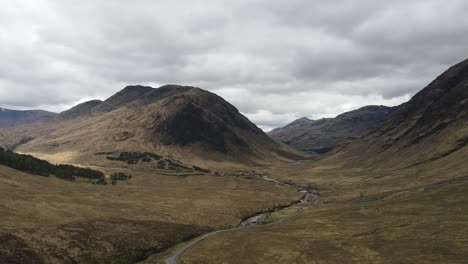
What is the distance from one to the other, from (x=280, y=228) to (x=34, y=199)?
74.1 meters

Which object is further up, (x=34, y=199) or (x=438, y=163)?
(x=438, y=163)

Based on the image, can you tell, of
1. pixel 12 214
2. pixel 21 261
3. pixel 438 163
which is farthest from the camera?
pixel 438 163

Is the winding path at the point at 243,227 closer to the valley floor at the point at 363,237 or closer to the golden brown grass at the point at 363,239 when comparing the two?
the valley floor at the point at 363,237

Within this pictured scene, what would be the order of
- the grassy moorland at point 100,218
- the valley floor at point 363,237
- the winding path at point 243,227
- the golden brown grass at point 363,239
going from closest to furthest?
1. the golden brown grass at point 363,239
2. the valley floor at point 363,237
3. the grassy moorland at point 100,218
4. the winding path at point 243,227

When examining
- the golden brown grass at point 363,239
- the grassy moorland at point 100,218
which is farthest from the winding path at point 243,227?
the grassy moorland at point 100,218

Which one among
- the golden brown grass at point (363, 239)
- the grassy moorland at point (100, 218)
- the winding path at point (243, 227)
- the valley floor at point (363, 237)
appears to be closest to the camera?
the golden brown grass at point (363, 239)

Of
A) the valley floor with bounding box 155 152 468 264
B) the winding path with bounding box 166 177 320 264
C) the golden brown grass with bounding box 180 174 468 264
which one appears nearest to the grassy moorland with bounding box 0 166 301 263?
the winding path with bounding box 166 177 320 264

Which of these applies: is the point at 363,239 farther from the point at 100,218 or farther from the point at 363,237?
the point at 100,218

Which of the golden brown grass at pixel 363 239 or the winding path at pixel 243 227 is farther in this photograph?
the winding path at pixel 243 227

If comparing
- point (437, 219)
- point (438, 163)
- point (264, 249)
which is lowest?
point (264, 249)

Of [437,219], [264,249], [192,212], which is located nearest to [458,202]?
[437,219]

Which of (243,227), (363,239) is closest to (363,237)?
(363,239)

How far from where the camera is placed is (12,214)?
292 feet

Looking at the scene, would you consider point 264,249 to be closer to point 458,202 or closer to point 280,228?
point 280,228
